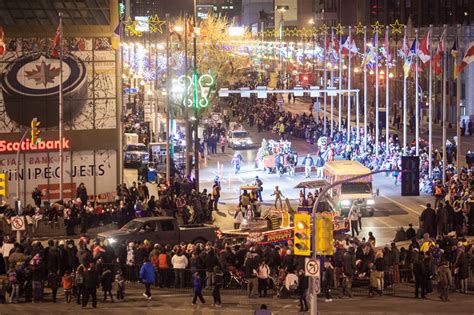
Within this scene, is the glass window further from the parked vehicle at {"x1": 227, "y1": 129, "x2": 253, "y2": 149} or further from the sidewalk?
the parked vehicle at {"x1": 227, "y1": 129, "x2": 253, "y2": 149}

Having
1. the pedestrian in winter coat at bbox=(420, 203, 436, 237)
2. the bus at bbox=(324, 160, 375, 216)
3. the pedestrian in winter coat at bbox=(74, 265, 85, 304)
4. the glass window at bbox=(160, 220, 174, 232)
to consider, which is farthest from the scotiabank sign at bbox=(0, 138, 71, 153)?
the pedestrian in winter coat at bbox=(74, 265, 85, 304)

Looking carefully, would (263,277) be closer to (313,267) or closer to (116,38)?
(313,267)

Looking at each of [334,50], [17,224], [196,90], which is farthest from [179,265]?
[334,50]

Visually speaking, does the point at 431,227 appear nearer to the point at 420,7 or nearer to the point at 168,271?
the point at 168,271

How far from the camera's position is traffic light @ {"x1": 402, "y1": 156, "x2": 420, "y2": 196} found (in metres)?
33.2

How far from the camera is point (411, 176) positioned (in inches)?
1316

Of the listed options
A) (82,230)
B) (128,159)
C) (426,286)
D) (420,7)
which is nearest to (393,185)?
(128,159)

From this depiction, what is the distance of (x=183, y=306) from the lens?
30562 millimetres

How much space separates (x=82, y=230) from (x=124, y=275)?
31.4ft

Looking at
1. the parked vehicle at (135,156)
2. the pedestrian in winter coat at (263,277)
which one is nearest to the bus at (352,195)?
the pedestrian in winter coat at (263,277)

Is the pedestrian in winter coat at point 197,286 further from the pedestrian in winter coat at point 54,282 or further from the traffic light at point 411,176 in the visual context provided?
the traffic light at point 411,176

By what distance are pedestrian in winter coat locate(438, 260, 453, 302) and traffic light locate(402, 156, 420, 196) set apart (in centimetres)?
271

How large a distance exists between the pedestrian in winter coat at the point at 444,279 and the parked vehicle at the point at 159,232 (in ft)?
30.6

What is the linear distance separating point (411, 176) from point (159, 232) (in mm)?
8937
